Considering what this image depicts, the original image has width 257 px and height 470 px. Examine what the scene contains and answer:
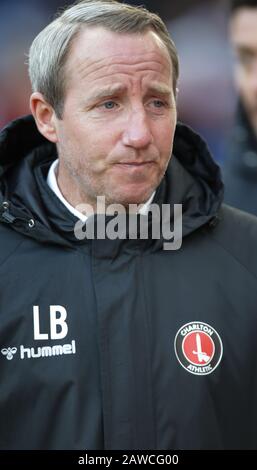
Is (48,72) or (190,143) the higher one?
(48,72)

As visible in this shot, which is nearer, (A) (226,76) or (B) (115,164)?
(B) (115,164)

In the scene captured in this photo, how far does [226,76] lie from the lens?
16.2 feet

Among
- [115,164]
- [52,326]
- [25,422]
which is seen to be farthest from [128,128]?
[25,422]

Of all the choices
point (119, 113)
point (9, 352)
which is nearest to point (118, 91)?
point (119, 113)

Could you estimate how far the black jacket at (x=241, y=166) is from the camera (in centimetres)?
488

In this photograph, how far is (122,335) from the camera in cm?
255

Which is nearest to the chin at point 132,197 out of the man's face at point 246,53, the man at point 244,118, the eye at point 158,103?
the eye at point 158,103

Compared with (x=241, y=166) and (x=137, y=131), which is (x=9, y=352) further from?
(x=241, y=166)

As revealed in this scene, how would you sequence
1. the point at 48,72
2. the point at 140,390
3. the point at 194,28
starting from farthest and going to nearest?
1. the point at 194,28
2. the point at 48,72
3. the point at 140,390

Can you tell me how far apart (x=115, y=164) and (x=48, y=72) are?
0.41 m

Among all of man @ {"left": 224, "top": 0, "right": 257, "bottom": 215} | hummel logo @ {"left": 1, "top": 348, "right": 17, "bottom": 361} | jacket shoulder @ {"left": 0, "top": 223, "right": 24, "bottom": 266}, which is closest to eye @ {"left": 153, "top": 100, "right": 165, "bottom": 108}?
jacket shoulder @ {"left": 0, "top": 223, "right": 24, "bottom": 266}

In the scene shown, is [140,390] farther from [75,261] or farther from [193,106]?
[193,106]

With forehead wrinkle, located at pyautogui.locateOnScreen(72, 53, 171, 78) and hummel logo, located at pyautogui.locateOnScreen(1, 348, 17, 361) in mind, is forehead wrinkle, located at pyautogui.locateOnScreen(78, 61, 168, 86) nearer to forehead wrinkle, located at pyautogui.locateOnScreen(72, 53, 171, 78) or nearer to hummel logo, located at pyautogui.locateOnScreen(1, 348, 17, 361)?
forehead wrinkle, located at pyautogui.locateOnScreen(72, 53, 171, 78)

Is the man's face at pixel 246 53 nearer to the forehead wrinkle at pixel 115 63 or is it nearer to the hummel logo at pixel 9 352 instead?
the forehead wrinkle at pixel 115 63
